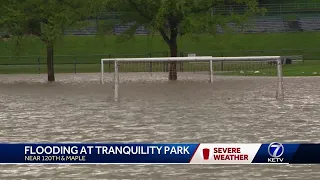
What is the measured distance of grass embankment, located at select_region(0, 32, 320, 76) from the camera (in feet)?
241

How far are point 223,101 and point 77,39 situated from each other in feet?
195

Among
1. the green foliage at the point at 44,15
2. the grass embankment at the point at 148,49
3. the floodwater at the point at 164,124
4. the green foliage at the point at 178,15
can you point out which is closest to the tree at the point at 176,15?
the green foliage at the point at 178,15

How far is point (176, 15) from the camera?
152 ft

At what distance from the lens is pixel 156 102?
27594mm

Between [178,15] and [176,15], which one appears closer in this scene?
[176,15]

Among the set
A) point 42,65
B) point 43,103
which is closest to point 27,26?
point 43,103

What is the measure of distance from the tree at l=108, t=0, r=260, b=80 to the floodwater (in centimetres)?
1291

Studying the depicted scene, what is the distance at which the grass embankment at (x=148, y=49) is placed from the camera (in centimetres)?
7356

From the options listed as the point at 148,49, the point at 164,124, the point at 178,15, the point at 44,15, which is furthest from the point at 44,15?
the point at 148,49
